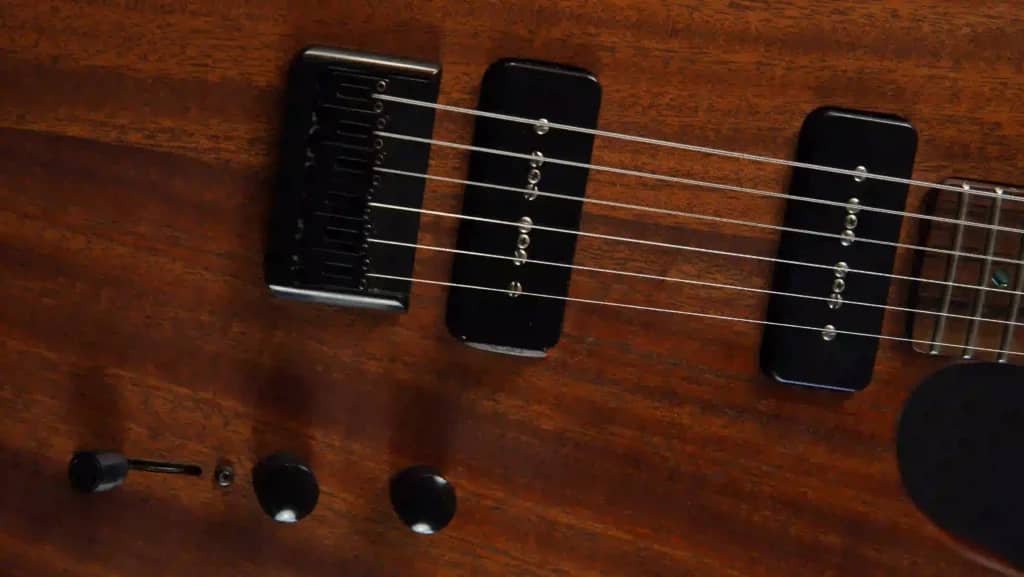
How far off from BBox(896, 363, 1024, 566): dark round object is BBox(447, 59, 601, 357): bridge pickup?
471mm

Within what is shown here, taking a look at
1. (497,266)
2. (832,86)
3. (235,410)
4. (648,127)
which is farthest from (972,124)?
(235,410)

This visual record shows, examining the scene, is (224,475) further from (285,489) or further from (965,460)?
(965,460)

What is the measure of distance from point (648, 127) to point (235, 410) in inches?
15.0

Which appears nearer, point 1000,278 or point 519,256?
point 519,256

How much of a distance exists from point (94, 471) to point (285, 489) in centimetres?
13

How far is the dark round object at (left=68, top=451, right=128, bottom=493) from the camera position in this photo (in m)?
0.66

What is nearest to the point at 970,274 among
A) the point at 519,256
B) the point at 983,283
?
the point at 983,283

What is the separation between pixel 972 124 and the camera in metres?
0.78

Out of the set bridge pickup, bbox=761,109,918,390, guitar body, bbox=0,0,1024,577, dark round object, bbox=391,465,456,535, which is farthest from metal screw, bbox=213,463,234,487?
bridge pickup, bbox=761,109,918,390

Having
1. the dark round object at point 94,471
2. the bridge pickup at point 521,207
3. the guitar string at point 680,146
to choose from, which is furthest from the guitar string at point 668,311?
the dark round object at point 94,471

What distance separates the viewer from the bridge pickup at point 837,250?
75cm

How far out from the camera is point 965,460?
0.98 m

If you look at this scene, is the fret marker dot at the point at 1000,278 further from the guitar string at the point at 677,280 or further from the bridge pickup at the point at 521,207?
the bridge pickup at the point at 521,207

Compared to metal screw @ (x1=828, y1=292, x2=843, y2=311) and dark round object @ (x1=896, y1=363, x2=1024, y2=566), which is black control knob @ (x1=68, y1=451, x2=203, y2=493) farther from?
dark round object @ (x1=896, y1=363, x2=1024, y2=566)
